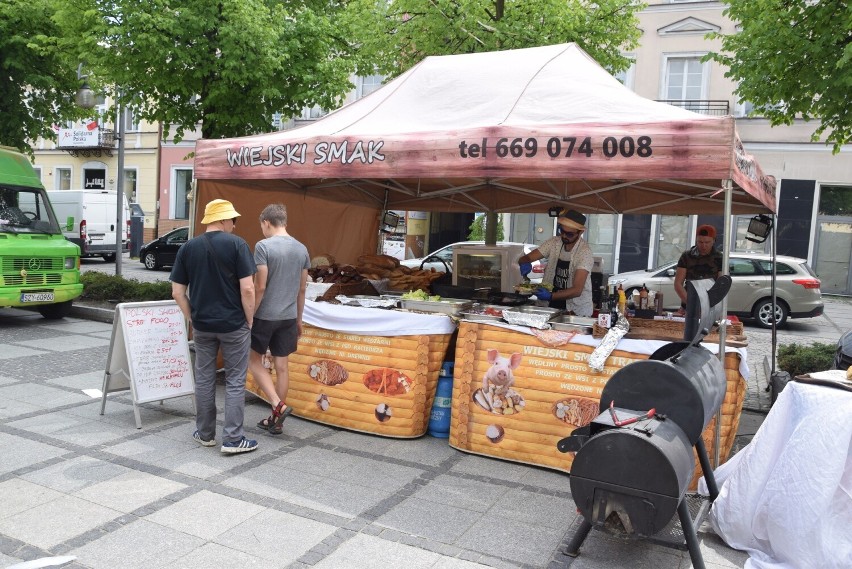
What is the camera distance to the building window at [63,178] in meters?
33.9

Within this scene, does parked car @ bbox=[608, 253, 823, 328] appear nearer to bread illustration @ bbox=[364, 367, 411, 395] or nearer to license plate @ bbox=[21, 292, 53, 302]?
bread illustration @ bbox=[364, 367, 411, 395]

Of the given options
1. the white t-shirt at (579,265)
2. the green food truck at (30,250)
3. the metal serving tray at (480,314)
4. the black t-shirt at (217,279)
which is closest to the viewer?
the black t-shirt at (217,279)

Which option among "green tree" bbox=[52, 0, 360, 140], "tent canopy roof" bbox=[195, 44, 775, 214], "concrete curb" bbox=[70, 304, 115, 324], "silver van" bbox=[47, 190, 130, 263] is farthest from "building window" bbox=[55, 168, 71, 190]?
"tent canopy roof" bbox=[195, 44, 775, 214]

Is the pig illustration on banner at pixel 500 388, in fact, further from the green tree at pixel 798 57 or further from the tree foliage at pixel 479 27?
the tree foliage at pixel 479 27

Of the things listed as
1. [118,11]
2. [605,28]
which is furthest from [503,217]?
[118,11]

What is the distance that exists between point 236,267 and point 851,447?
4.02 m

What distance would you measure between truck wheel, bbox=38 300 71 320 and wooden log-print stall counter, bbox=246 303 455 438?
6966mm

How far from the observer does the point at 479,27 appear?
11594 millimetres

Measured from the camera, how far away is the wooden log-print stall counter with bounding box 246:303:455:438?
5574 millimetres

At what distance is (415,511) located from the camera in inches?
171

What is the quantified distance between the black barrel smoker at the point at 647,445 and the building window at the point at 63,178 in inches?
1409

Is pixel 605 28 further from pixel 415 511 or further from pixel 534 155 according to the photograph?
pixel 415 511

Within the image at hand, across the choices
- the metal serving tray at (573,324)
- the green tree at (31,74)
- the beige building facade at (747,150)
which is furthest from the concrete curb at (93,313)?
the beige building facade at (747,150)

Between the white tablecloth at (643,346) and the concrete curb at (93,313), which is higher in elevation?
the white tablecloth at (643,346)
